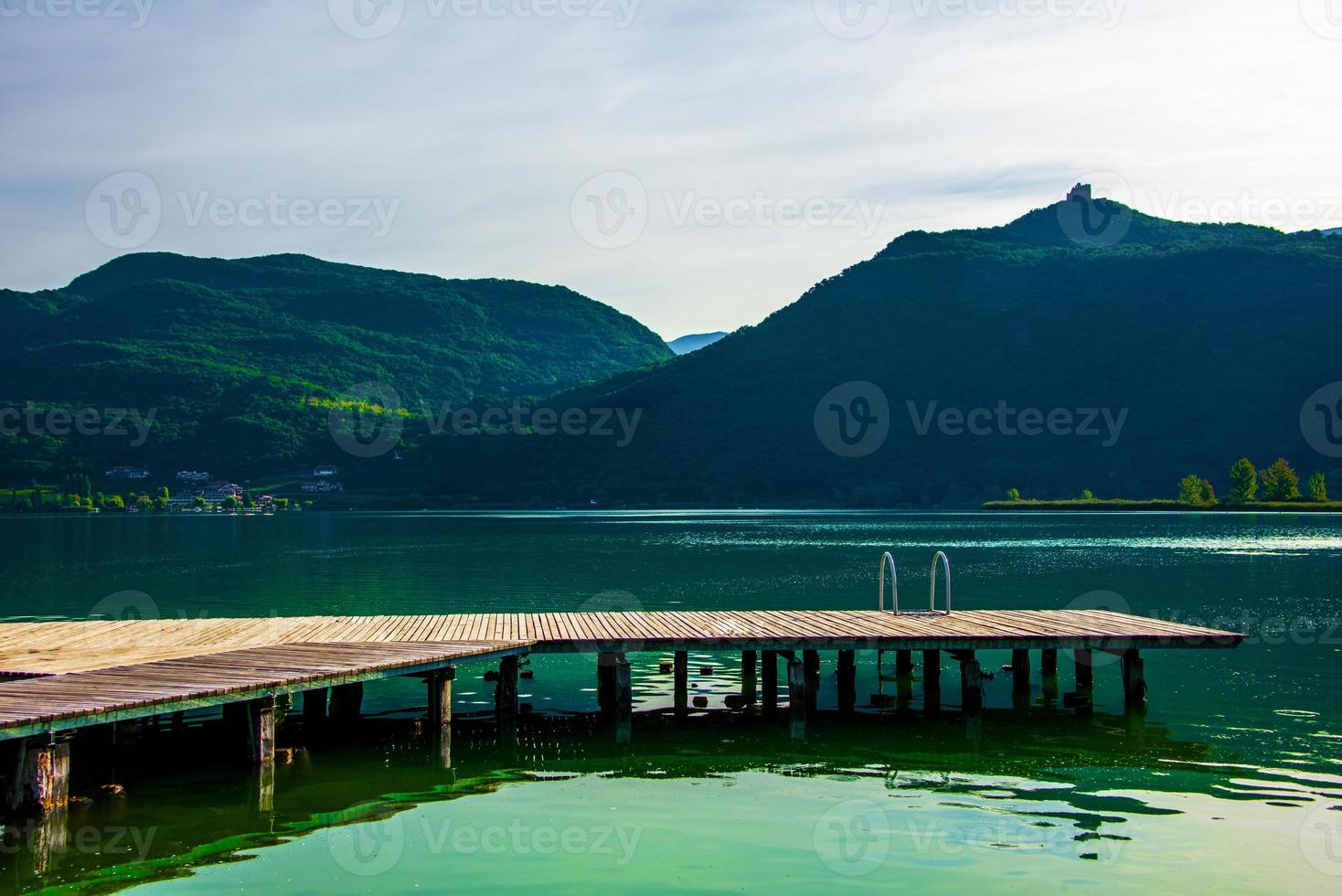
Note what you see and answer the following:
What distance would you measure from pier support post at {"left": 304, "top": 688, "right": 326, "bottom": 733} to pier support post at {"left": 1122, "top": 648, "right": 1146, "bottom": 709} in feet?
40.2

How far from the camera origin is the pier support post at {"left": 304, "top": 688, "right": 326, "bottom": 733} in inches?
634

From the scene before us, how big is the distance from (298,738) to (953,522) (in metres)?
89.1

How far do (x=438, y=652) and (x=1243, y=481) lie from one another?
11445 cm

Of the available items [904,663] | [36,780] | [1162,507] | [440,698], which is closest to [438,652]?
[440,698]

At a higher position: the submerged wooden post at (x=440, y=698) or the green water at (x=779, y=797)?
the submerged wooden post at (x=440, y=698)

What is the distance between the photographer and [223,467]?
179 m

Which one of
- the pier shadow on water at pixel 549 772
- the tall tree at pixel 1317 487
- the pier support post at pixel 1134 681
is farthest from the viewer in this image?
the tall tree at pixel 1317 487

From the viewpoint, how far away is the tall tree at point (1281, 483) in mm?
112000

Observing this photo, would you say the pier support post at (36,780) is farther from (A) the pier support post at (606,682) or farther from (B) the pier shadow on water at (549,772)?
(A) the pier support post at (606,682)

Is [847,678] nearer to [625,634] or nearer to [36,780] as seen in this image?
[625,634]

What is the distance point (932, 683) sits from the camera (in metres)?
18.0

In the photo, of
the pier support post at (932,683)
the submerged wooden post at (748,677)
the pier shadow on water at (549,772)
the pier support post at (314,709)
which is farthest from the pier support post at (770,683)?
the pier support post at (314,709)

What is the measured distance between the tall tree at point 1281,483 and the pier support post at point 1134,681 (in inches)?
4263

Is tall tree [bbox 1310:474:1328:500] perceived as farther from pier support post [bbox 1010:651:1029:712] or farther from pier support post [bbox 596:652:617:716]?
pier support post [bbox 596:652:617:716]
